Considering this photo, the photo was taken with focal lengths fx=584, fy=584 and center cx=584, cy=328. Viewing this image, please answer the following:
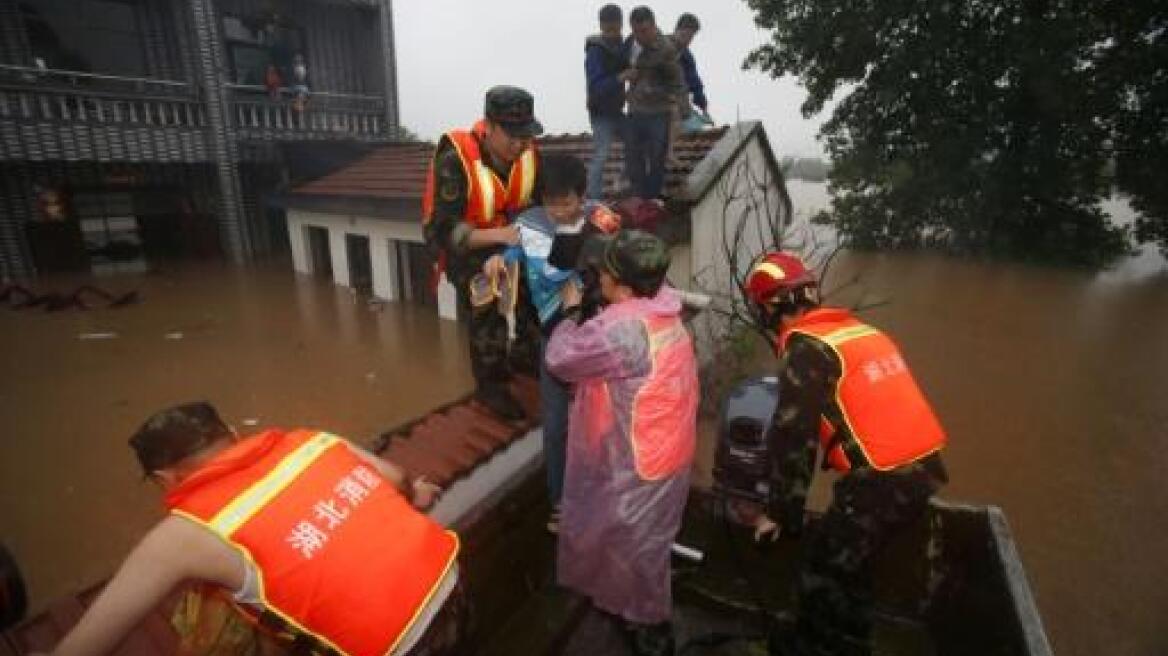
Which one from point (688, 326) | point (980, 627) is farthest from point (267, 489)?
point (688, 326)

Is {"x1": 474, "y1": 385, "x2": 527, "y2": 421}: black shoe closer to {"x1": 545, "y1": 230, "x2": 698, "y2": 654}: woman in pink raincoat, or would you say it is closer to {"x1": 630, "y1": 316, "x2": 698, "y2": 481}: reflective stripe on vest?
{"x1": 545, "y1": 230, "x2": 698, "y2": 654}: woman in pink raincoat

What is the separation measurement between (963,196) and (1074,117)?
2.66 metres

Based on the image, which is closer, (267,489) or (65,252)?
(267,489)

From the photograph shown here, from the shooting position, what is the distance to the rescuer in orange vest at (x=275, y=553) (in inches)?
58.1

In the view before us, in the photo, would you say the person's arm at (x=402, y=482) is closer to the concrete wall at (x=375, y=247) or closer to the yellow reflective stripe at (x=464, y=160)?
the yellow reflective stripe at (x=464, y=160)

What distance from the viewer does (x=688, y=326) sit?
7332mm

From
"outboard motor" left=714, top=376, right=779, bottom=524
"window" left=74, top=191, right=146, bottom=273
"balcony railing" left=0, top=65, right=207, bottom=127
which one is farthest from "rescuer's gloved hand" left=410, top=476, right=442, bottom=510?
"window" left=74, top=191, right=146, bottom=273

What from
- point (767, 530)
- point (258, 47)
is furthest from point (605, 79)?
point (258, 47)

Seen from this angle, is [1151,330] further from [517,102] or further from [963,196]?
[517,102]

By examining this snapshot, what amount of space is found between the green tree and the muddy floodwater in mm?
2354

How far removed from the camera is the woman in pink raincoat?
2428 mm

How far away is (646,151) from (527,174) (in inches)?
129

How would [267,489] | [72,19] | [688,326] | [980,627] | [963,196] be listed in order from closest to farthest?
[267,489]
[980,627]
[688,326]
[72,19]
[963,196]

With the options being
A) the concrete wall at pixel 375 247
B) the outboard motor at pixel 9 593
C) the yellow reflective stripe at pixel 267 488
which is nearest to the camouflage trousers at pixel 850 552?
the yellow reflective stripe at pixel 267 488
